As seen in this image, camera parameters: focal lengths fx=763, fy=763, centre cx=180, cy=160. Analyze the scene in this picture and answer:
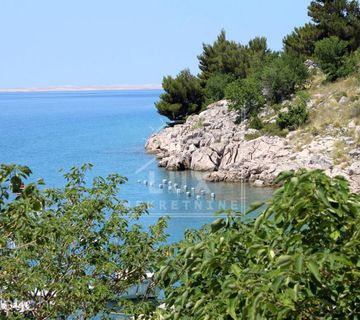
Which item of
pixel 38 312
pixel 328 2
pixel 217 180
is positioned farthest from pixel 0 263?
pixel 328 2

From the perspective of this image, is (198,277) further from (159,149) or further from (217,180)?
(159,149)

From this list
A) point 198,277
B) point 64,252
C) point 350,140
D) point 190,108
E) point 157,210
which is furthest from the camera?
point 190,108

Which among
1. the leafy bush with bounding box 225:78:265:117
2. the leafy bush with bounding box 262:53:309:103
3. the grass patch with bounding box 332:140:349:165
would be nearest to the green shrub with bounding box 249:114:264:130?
the leafy bush with bounding box 225:78:265:117

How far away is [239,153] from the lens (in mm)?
32188

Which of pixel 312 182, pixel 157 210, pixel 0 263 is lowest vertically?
pixel 157 210

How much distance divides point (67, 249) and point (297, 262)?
12.3ft

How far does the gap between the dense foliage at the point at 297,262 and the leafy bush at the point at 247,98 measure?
33897 millimetres

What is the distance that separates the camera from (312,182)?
10.4 ft

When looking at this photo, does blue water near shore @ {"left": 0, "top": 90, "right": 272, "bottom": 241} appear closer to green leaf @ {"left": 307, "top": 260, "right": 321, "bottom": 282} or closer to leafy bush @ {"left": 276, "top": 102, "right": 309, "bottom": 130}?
leafy bush @ {"left": 276, "top": 102, "right": 309, "bottom": 130}

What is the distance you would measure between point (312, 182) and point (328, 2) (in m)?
41.6

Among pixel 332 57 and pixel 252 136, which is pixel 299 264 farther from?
pixel 332 57

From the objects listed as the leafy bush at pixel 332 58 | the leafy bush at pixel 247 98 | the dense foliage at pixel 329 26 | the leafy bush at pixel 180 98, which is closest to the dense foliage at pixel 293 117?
the leafy bush at pixel 247 98

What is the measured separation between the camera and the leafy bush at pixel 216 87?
147 feet

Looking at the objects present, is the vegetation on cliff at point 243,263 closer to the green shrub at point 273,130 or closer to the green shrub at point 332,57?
the green shrub at point 273,130
